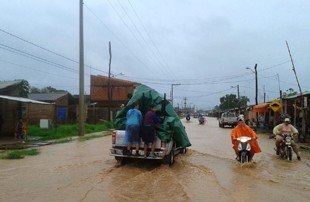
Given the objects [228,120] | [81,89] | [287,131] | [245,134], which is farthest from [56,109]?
[245,134]

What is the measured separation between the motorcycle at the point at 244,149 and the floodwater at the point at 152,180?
28 centimetres

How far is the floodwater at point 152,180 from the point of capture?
28.9 feet

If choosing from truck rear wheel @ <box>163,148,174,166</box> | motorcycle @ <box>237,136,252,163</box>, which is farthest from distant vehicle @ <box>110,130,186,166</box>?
motorcycle @ <box>237,136,252,163</box>

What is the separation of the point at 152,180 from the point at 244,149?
474 cm

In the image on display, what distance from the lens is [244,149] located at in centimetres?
1434

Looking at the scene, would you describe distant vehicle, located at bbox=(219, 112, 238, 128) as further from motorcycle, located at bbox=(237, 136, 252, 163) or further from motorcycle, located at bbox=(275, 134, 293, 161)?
motorcycle, located at bbox=(237, 136, 252, 163)

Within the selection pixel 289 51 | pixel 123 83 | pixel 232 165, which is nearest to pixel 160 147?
pixel 232 165

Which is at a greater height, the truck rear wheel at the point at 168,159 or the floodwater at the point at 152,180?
the truck rear wheel at the point at 168,159

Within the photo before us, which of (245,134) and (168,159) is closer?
(168,159)

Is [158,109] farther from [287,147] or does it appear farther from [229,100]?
[229,100]

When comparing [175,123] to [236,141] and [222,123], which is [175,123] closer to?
[236,141]

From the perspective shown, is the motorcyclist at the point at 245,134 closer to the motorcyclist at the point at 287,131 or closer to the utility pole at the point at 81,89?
the motorcyclist at the point at 287,131

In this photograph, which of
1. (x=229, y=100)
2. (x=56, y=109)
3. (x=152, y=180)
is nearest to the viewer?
(x=152, y=180)

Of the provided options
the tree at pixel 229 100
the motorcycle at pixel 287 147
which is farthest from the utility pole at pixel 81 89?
the tree at pixel 229 100
